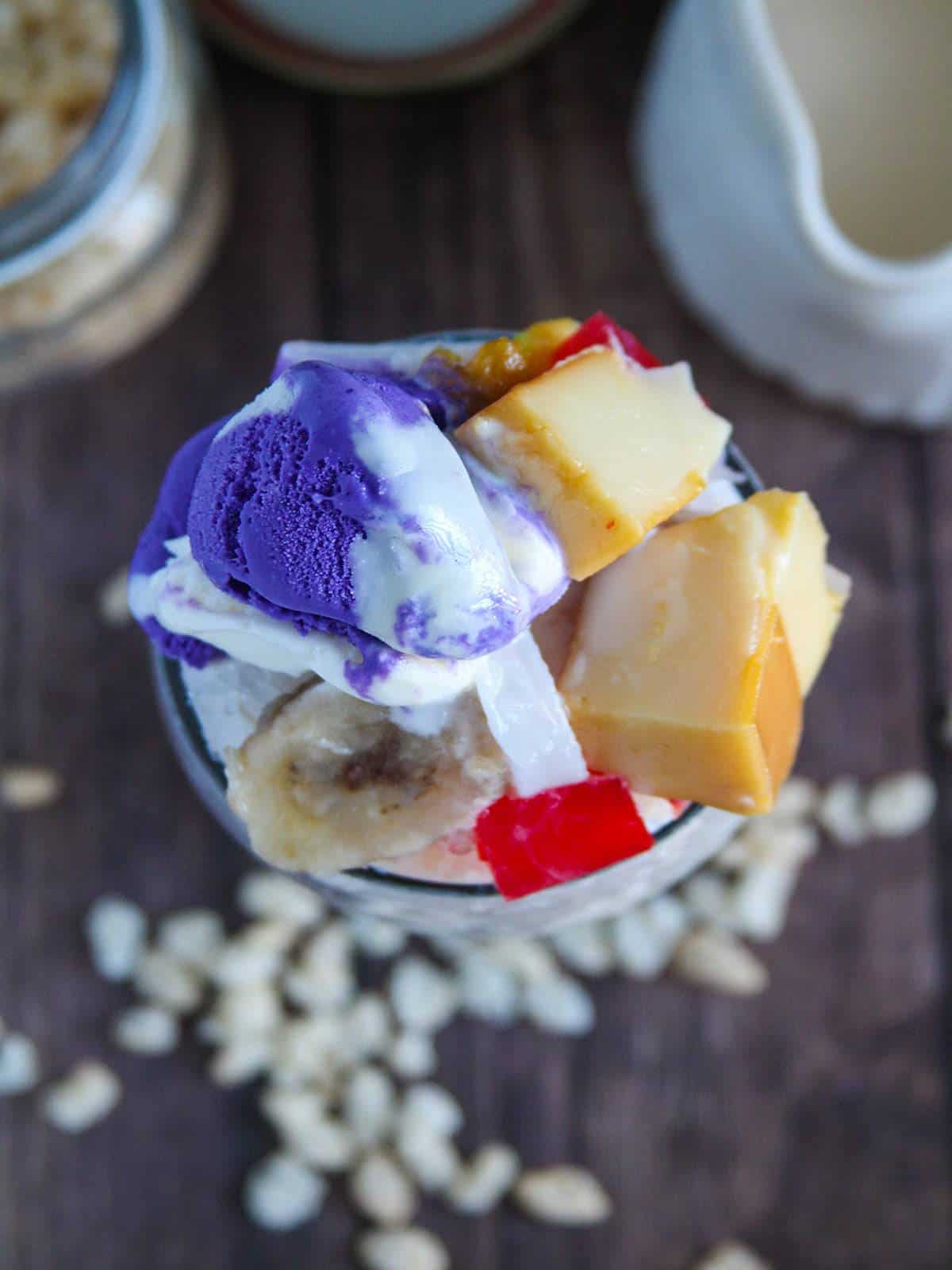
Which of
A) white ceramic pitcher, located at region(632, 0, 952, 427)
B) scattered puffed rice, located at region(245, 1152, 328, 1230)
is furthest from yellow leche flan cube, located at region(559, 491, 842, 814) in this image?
scattered puffed rice, located at region(245, 1152, 328, 1230)

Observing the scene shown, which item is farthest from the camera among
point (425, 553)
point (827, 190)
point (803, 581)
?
point (827, 190)

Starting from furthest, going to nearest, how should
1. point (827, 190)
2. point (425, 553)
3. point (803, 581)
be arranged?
point (827, 190) < point (803, 581) < point (425, 553)

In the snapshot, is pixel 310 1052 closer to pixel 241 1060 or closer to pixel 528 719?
pixel 241 1060

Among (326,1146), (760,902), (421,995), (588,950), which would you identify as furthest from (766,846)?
(326,1146)

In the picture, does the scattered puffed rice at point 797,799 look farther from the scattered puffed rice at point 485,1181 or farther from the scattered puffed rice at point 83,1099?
the scattered puffed rice at point 83,1099

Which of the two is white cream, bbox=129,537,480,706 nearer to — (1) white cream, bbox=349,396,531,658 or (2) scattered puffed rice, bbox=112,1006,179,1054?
(1) white cream, bbox=349,396,531,658

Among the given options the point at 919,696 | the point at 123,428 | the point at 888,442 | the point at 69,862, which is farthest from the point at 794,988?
the point at 123,428
